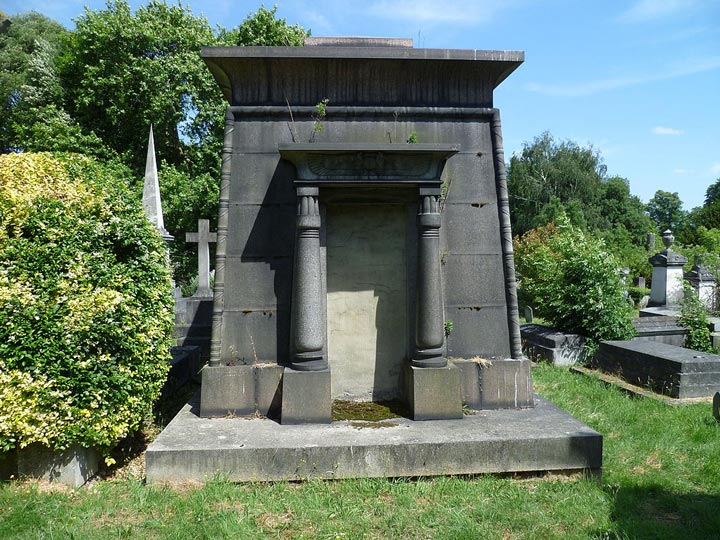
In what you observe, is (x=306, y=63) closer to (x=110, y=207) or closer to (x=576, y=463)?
(x=110, y=207)

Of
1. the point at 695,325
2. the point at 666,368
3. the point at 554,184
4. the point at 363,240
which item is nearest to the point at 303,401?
the point at 363,240

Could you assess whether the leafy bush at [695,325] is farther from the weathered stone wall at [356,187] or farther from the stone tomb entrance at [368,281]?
the stone tomb entrance at [368,281]

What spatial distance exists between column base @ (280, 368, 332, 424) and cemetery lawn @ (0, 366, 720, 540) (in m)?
0.73

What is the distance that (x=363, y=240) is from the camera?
18.1 ft

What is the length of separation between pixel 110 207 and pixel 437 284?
131 inches

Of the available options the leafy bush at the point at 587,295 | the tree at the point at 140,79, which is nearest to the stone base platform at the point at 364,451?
the leafy bush at the point at 587,295

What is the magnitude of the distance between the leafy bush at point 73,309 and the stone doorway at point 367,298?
1831 mm

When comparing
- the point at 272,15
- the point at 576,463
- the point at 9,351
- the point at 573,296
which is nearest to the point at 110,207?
the point at 9,351

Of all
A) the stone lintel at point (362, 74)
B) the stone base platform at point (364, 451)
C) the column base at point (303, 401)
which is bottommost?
the stone base platform at point (364, 451)

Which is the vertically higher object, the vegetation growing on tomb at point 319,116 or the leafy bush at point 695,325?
the vegetation growing on tomb at point 319,116

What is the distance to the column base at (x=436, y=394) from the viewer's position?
4953 millimetres

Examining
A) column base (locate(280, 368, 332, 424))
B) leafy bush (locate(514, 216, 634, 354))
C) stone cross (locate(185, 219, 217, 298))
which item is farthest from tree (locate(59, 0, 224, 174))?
column base (locate(280, 368, 332, 424))

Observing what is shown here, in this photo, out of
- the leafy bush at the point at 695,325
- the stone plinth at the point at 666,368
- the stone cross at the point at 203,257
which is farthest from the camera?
the stone cross at the point at 203,257

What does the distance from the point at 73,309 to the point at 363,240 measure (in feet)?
9.48
